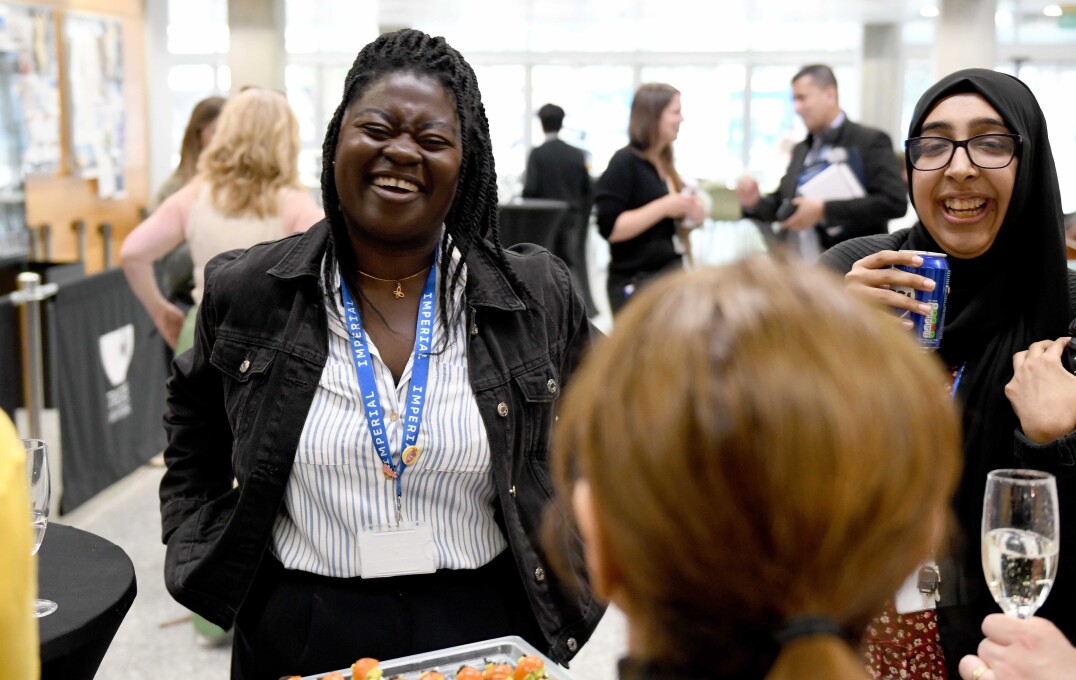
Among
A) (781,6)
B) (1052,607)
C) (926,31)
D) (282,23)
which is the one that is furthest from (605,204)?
(926,31)

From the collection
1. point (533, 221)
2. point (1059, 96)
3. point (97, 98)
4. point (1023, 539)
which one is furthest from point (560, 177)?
point (1059, 96)

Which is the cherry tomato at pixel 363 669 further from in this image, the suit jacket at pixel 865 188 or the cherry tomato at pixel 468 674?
the suit jacket at pixel 865 188

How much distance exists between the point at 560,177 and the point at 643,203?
5125mm

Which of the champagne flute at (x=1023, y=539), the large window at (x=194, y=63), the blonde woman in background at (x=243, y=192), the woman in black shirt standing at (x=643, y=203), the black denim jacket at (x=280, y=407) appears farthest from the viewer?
the large window at (x=194, y=63)

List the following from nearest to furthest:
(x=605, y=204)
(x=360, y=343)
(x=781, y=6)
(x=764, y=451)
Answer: (x=764, y=451) → (x=360, y=343) → (x=605, y=204) → (x=781, y=6)

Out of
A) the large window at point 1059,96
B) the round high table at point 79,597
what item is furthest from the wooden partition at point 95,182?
the large window at point 1059,96

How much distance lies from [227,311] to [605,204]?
3.23m

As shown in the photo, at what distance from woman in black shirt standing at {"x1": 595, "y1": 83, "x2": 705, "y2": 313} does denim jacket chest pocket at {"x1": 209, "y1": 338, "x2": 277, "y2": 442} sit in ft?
10.3

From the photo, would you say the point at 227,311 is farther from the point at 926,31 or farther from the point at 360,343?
the point at 926,31

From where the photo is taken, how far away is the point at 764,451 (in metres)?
0.71

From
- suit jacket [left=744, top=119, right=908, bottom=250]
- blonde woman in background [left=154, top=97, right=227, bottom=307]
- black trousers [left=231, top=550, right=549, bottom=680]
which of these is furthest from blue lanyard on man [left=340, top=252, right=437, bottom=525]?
suit jacket [left=744, top=119, right=908, bottom=250]

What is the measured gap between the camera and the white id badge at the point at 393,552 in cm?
173

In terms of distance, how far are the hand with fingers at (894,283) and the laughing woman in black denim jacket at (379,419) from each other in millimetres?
555

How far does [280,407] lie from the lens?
177 cm
